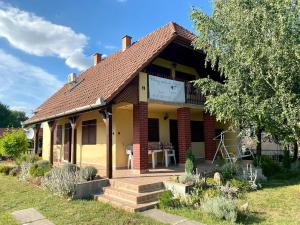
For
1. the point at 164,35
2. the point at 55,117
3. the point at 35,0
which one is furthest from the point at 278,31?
the point at 55,117

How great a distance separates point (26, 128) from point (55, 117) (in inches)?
324

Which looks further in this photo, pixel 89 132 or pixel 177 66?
pixel 89 132

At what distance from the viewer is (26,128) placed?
67.1 feet

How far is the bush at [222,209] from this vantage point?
252 inches

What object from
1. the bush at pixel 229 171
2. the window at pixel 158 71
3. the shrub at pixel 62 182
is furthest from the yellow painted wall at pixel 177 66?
the shrub at pixel 62 182

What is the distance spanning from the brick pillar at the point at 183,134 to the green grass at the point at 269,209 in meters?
4.17

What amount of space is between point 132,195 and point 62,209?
6.52 feet

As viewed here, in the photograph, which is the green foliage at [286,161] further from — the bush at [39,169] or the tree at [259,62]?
the bush at [39,169]

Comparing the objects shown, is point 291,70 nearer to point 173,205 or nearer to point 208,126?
point 173,205

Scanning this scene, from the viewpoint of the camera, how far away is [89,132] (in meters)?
14.9

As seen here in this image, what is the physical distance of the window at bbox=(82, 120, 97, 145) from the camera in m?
14.5

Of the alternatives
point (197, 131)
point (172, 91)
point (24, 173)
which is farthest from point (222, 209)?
point (197, 131)

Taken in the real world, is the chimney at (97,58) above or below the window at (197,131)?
above

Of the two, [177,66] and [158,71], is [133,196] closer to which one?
[158,71]
